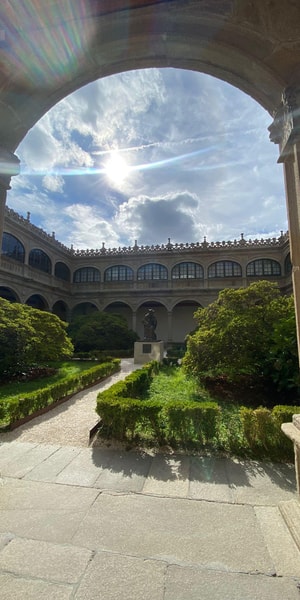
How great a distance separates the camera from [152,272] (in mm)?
29516

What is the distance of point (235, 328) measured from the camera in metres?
7.67

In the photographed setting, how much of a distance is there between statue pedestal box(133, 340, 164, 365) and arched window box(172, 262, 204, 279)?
14.3 meters

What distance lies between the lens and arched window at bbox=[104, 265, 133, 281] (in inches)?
1181

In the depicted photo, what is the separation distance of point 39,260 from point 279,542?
86.4 ft

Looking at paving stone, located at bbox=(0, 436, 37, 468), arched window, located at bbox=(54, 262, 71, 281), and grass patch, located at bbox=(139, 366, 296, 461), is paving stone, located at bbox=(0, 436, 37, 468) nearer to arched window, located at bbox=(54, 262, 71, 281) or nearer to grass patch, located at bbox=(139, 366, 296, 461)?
grass patch, located at bbox=(139, 366, 296, 461)

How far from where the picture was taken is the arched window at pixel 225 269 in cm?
2777

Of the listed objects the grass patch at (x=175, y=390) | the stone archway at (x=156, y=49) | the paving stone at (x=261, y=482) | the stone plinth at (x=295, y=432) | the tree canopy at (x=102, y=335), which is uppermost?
the stone archway at (x=156, y=49)

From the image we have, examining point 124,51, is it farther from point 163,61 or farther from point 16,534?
point 16,534

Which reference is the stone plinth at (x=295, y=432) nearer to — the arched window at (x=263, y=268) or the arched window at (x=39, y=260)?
the arched window at (x=39, y=260)

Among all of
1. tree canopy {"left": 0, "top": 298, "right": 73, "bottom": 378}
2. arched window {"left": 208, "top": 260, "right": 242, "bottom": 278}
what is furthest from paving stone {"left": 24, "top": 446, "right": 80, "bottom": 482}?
arched window {"left": 208, "top": 260, "right": 242, "bottom": 278}

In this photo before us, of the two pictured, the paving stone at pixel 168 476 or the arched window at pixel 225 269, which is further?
the arched window at pixel 225 269

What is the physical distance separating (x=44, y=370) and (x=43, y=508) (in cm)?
981

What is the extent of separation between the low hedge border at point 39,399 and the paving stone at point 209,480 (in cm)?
375

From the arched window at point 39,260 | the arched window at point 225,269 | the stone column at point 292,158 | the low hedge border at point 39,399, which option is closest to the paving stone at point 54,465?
the low hedge border at point 39,399
